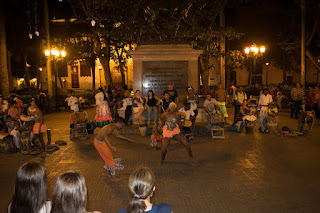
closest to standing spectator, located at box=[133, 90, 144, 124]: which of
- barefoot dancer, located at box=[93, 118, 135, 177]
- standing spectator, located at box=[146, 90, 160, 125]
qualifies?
standing spectator, located at box=[146, 90, 160, 125]

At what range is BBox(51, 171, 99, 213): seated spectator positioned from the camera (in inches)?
108

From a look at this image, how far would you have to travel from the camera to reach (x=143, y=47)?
14.3 meters

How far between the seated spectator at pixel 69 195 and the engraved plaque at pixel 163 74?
37.8ft

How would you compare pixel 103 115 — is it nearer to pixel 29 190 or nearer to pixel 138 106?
pixel 138 106

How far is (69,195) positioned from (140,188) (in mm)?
608

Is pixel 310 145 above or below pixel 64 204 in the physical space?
below

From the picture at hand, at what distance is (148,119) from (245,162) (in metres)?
5.39

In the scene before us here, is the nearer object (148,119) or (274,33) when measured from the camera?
(148,119)

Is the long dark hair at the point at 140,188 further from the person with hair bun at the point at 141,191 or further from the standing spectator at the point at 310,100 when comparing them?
the standing spectator at the point at 310,100

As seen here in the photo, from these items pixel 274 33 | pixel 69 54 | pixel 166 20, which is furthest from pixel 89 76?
pixel 166 20

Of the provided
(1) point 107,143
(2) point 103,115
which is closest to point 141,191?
(1) point 107,143

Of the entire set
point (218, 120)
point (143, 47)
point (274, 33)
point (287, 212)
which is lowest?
Answer: point (287, 212)

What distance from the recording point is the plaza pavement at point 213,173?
18.9 feet

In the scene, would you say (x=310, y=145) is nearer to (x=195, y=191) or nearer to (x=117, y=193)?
(x=195, y=191)
